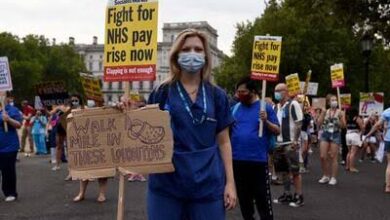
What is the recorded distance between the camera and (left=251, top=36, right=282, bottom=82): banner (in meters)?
10.4

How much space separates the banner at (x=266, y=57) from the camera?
1039 cm

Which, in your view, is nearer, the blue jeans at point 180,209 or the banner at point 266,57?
the blue jeans at point 180,209

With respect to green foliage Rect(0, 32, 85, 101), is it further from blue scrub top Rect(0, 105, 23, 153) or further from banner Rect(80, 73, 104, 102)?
blue scrub top Rect(0, 105, 23, 153)

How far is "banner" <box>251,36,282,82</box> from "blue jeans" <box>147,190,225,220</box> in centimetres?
612

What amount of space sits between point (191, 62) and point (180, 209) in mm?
944

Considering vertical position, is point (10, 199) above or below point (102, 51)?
above

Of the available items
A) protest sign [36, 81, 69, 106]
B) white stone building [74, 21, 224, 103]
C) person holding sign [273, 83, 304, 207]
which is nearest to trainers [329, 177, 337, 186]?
person holding sign [273, 83, 304, 207]

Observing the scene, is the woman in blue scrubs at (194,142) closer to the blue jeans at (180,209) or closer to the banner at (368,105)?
the blue jeans at (180,209)

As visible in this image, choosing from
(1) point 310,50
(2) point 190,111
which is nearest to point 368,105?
(2) point 190,111

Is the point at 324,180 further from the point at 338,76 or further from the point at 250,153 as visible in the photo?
the point at 250,153

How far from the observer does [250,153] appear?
7.63 meters

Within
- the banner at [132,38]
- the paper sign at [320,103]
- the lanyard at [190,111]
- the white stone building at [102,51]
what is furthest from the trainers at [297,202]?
the white stone building at [102,51]

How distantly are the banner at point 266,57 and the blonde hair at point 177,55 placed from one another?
228 inches

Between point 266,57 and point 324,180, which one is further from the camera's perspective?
point 324,180
